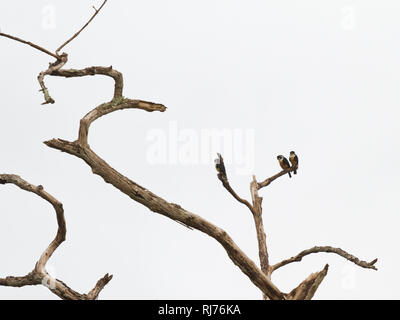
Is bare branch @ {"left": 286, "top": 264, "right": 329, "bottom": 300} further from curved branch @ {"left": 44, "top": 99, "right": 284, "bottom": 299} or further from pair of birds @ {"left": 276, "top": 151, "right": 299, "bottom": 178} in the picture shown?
pair of birds @ {"left": 276, "top": 151, "right": 299, "bottom": 178}

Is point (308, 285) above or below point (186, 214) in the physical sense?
below

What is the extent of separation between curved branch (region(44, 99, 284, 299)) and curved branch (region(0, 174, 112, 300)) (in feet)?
3.25

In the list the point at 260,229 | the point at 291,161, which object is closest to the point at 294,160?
the point at 291,161

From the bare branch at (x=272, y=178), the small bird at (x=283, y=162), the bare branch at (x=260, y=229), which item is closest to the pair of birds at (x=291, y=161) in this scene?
the small bird at (x=283, y=162)

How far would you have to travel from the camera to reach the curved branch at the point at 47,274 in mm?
6605

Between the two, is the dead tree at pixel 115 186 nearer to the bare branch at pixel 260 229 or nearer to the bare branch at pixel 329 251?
the bare branch at pixel 329 251

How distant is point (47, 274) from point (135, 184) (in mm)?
1694

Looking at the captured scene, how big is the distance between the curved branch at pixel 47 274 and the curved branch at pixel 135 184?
99 cm

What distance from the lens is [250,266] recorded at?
6746 mm

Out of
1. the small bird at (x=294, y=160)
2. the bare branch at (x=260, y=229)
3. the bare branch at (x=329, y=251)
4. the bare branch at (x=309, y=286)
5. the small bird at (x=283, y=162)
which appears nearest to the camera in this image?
the bare branch at (x=309, y=286)

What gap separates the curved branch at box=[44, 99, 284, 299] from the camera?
614 cm

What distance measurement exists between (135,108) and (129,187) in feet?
3.65
